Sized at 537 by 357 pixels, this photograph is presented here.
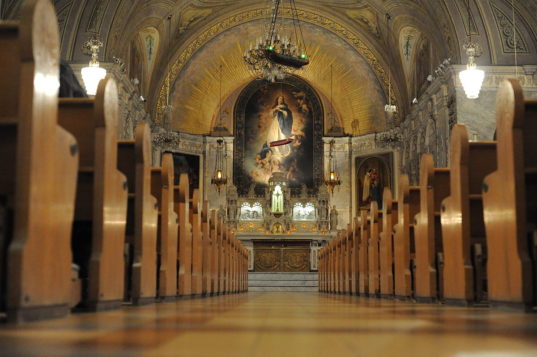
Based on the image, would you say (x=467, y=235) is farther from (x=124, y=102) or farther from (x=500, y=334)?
(x=124, y=102)

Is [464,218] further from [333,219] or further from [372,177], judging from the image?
[372,177]

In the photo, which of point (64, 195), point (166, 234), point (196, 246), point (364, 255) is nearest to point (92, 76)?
point (196, 246)

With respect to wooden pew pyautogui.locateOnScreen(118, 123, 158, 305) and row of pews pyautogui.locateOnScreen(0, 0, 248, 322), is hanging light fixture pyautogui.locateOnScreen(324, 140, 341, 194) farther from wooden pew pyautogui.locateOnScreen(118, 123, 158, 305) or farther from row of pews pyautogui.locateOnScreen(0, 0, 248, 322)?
wooden pew pyautogui.locateOnScreen(118, 123, 158, 305)

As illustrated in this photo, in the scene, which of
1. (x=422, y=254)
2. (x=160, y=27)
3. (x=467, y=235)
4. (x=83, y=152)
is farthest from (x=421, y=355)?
(x=160, y=27)

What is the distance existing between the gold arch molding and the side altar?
4.07m

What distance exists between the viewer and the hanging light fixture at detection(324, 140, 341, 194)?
914 inches

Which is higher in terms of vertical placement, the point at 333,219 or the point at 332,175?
the point at 332,175

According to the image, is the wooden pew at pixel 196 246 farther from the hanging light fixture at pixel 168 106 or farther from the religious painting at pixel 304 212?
the religious painting at pixel 304 212

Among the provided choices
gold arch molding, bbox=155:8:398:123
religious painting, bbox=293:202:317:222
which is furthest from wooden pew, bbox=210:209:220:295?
religious painting, bbox=293:202:317:222

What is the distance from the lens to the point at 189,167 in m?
24.4

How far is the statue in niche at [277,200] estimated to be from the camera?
78.2 feet

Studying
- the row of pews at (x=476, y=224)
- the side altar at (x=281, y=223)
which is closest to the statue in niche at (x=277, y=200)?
the side altar at (x=281, y=223)

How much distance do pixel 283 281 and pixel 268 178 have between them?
463 centimetres

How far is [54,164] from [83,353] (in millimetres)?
1610
